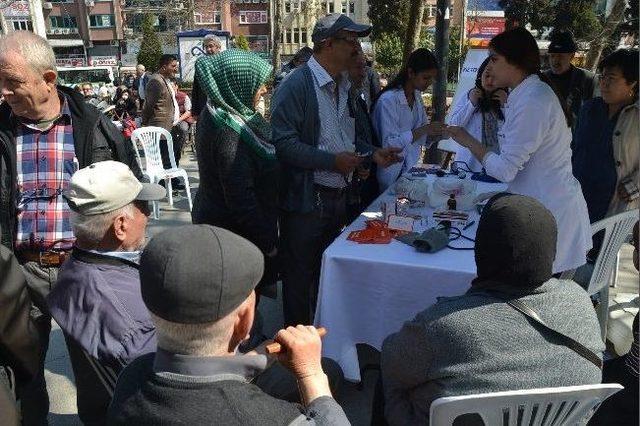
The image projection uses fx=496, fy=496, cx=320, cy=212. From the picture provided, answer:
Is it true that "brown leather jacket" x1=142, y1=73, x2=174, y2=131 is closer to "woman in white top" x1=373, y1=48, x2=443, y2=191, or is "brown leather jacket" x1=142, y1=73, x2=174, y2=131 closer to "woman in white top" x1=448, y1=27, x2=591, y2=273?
"woman in white top" x1=373, y1=48, x2=443, y2=191

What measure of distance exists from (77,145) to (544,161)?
212 cm

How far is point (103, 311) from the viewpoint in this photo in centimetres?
149

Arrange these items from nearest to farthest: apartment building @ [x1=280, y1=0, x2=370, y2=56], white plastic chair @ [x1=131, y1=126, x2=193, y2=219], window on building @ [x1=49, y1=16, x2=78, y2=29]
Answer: white plastic chair @ [x1=131, y1=126, x2=193, y2=219] < apartment building @ [x1=280, y1=0, x2=370, y2=56] < window on building @ [x1=49, y1=16, x2=78, y2=29]

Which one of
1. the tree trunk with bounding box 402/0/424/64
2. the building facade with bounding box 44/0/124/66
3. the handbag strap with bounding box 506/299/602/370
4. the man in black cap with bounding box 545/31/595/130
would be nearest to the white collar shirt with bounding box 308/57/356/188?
the handbag strap with bounding box 506/299/602/370

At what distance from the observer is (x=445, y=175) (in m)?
3.67

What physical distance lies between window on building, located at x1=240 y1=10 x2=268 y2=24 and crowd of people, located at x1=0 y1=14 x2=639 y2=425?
59.8 metres

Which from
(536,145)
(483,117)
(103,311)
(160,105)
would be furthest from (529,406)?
(160,105)

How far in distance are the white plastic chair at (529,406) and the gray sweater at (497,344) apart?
46 mm

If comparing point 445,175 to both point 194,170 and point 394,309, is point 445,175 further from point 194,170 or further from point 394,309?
point 194,170

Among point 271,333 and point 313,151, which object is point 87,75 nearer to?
point 271,333

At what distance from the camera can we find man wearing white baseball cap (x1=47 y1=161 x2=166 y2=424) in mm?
1488

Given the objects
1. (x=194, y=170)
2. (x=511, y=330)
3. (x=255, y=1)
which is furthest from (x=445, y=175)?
(x=255, y=1)

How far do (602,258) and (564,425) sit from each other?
5.29 ft

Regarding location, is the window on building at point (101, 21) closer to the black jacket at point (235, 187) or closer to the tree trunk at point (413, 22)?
the tree trunk at point (413, 22)
